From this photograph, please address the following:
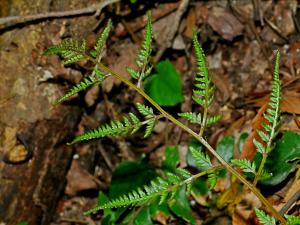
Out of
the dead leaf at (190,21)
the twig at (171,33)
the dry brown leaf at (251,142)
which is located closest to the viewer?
the dry brown leaf at (251,142)

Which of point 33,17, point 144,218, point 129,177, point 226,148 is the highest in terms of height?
point 33,17

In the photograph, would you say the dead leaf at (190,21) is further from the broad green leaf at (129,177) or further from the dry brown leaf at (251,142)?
the broad green leaf at (129,177)

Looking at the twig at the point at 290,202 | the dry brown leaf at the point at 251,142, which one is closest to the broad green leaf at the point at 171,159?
the dry brown leaf at the point at 251,142

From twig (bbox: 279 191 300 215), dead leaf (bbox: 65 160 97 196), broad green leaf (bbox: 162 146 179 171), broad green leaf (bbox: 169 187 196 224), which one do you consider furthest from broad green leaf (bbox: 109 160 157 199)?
twig (bbox: 279 191 300 215)

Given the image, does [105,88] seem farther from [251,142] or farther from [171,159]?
[251,142]

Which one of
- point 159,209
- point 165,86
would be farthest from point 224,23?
point 159,209

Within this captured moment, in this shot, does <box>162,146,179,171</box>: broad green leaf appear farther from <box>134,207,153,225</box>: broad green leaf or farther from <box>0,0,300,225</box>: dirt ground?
<box>134,207,153,225</box>: broad green leaf
